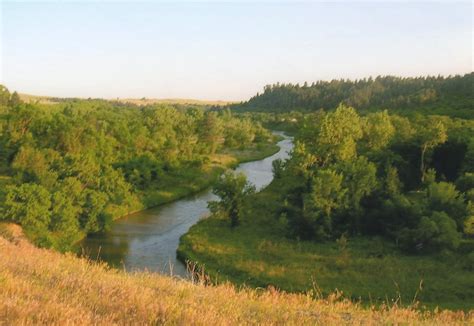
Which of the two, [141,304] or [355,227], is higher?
[141,304]

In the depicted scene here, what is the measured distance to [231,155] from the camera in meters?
92.6

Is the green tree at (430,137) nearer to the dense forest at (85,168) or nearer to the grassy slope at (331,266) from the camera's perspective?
the grassy slope at (331,266)

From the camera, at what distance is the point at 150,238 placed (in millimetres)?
40812

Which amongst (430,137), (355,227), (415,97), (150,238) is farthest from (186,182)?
(415,97)

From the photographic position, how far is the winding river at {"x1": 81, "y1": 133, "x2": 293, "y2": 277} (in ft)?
113

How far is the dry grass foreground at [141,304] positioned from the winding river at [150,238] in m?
18.2

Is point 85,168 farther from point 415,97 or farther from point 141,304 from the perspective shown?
point 415,97

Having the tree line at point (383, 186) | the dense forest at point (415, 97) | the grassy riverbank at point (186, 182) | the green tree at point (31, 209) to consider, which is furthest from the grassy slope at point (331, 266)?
the dense forest at point (415, 97)

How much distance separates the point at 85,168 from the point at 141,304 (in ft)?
133

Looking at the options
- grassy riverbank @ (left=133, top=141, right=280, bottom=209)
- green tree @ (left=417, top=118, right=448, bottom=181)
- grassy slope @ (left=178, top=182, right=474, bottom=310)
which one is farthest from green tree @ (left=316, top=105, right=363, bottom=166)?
grassy riverbank @ (left=133, top=141, right=280, bottom=209)

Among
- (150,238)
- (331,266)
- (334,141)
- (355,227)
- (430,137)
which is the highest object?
(430,137)

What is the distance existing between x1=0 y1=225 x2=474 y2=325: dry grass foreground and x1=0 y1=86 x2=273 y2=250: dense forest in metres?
27.0

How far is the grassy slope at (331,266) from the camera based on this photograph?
28703 mm

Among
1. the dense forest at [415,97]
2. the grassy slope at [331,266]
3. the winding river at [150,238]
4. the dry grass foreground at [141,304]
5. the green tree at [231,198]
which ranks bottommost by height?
the winding river at [150,238]
